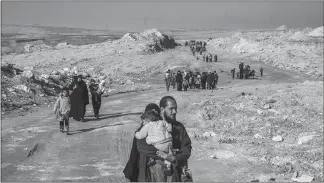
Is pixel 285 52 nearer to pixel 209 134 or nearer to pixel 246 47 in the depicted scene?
pixel 246 47

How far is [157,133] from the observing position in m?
4.71

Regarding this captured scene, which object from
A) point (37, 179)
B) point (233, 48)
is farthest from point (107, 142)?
point (233, 48)

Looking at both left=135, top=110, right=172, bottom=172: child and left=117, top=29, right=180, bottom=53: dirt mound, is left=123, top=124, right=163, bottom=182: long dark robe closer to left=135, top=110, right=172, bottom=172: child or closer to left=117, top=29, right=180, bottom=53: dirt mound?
left=135, top=110, right=172, bottom=172: child

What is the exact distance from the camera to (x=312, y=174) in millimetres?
8594

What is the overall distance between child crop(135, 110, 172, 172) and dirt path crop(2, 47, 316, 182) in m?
3.79

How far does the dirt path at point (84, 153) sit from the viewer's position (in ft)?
28.7

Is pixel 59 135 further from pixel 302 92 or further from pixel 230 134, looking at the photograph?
pixel 302 92

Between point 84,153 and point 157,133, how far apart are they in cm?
607

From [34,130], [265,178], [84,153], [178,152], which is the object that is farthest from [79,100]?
[178,152]

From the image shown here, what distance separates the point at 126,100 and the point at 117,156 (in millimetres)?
11677

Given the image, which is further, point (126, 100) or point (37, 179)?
point (126, 100)

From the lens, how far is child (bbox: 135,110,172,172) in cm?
468

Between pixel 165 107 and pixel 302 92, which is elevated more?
pixel 165 107

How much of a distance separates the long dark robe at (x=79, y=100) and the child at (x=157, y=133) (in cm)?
1001
